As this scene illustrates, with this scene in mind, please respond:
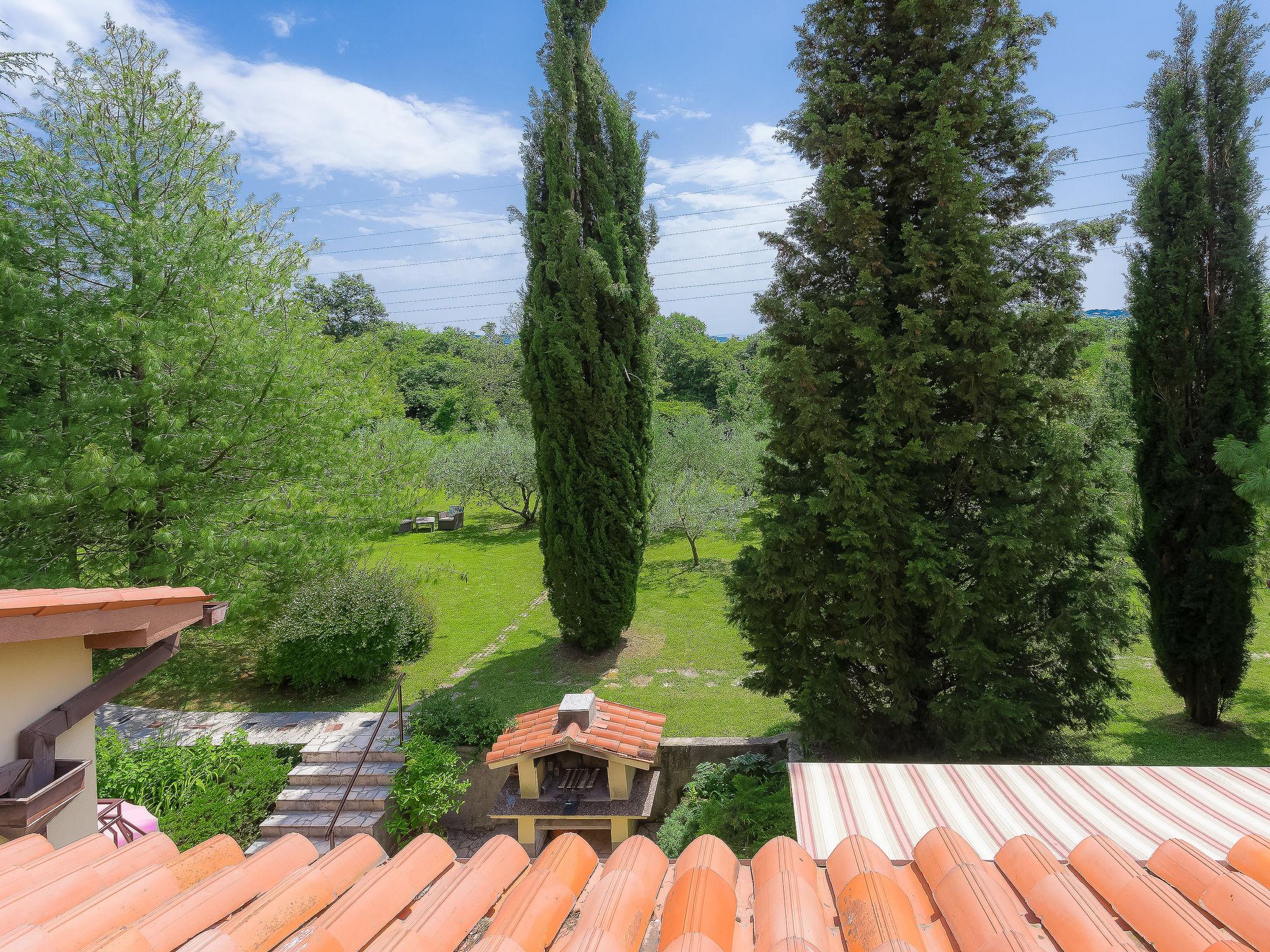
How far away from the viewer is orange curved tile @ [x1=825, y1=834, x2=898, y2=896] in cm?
285

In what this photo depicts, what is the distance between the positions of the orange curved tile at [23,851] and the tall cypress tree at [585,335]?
34.7 feet

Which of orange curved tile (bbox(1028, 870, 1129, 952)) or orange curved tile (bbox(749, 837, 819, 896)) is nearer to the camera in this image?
orange curved tile (bbox(1028, 870, 1129, 952))

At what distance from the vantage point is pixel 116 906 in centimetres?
260

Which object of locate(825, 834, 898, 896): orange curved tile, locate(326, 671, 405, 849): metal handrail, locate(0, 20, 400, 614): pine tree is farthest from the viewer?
locate(0, 20, 400, 614): pine tree

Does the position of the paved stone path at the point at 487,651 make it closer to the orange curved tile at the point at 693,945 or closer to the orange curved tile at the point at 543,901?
the orange curved tile at the point at 543,901

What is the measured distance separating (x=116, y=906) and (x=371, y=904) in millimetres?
939

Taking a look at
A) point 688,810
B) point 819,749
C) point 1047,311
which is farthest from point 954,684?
point 1047,311

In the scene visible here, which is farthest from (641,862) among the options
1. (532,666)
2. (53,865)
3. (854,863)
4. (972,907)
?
(532,666)

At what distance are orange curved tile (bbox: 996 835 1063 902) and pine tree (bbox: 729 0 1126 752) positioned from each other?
465cm

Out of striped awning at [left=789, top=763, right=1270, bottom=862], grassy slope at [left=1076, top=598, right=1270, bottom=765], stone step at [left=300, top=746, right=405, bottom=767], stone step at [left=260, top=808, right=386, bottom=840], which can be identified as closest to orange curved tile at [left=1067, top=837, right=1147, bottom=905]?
striped awning at [left=789, top=763, right=1270, bottom=862]

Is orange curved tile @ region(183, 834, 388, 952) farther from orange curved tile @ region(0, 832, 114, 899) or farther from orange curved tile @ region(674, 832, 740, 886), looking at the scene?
orange curved tile @ region(674, 832, 740, 886)

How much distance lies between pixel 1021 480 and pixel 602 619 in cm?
834

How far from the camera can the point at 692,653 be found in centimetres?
1427

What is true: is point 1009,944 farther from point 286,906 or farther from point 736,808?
point 736,808
